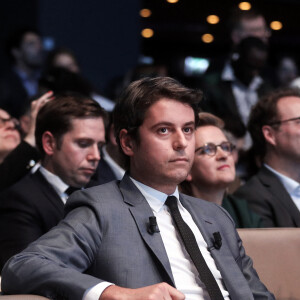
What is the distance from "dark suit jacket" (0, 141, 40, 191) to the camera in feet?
10.7

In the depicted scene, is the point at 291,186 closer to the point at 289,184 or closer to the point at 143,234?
the point at 289,184

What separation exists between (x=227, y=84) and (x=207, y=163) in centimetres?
172

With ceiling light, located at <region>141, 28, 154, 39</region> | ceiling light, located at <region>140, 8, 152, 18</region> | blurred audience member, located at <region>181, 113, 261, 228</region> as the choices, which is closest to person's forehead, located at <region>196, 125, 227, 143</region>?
blurred audience member, located at <region>181, 113, 261, 228</region>

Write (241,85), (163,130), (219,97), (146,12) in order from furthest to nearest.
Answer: (146,12) < (241,85) < (219,97) < (163,130)

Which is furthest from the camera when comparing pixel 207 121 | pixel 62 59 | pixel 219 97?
pixel 62 59

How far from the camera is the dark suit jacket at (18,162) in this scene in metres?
3.25

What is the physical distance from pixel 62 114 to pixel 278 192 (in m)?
1.16

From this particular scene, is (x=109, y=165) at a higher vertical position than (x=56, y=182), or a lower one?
lower

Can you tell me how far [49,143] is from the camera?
3061 mm

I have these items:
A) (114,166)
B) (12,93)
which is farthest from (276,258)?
(12,93)

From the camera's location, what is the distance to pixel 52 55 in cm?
551

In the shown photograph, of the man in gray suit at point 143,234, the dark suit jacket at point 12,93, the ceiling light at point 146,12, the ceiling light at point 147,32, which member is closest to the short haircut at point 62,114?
the man in gray suit at point 143,234

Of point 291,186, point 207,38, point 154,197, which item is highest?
point 154,197

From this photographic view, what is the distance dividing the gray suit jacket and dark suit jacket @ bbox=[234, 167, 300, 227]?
37.1 inches
